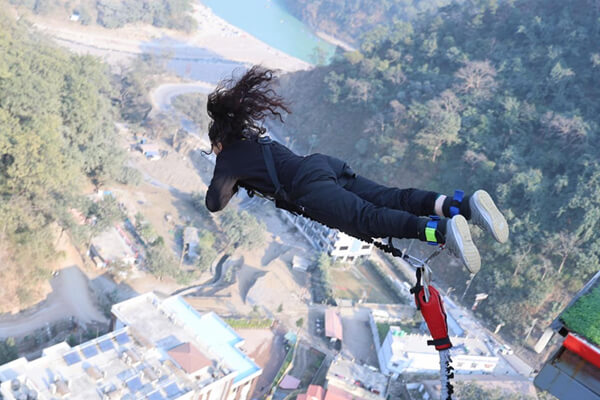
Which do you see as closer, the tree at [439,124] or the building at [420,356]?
the building at [420,356]

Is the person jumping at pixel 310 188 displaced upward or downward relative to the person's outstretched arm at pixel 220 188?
upward

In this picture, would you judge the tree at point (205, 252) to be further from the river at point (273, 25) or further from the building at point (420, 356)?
the river at point (273, 25)

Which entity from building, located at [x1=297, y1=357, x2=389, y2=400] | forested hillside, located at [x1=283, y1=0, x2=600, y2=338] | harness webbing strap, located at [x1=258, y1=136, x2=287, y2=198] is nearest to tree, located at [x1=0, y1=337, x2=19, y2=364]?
building, located at [x1=297, y1=357, x2=389, y2=400]

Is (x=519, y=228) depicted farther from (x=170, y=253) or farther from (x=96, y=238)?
(x=96, y=238)

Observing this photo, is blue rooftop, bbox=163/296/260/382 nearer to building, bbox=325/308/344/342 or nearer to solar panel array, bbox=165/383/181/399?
solar panel array, bbox=165/383/181/399

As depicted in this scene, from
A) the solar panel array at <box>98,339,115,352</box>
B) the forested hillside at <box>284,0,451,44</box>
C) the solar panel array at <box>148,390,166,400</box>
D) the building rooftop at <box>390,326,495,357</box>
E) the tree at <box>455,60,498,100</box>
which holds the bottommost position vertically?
the solar panel array at <box>98,339,115,352</box>

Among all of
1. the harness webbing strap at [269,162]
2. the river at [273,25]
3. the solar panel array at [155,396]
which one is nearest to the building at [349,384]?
the solar panel array at [155,396]
